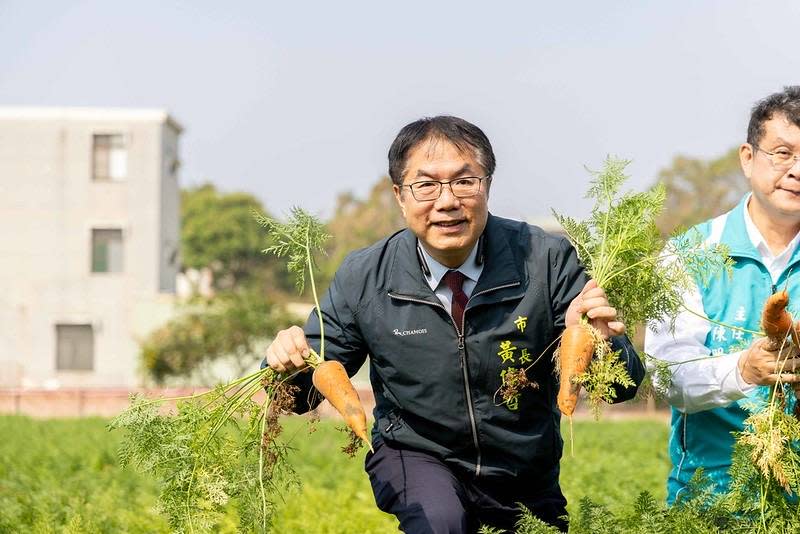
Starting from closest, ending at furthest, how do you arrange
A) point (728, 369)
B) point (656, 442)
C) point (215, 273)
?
point (728, 369) → point (656, 442) → point (215, 273)

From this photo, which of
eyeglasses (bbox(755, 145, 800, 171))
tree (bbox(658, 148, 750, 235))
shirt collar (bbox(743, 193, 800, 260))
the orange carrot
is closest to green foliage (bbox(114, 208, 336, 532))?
the orange carrot

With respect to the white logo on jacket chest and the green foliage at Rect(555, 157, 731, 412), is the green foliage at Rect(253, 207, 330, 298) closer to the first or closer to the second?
the white logo on jacket chest

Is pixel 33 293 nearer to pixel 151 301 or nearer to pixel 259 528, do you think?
pixel 151 301

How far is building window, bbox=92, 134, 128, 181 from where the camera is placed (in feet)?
118

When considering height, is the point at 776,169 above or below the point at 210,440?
above

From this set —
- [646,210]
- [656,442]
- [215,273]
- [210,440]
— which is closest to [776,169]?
[646,210]

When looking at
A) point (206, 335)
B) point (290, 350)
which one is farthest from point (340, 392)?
point (206, 335)

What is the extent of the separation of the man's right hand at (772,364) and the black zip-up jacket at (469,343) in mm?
427

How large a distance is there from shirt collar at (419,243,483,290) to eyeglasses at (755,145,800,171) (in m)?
1.25

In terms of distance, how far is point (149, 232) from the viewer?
36.0 metres

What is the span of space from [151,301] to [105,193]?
3590 millimetres

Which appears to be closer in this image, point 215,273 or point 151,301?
point 151,301

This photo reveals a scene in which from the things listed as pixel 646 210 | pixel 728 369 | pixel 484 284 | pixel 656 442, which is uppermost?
pixel 646 210

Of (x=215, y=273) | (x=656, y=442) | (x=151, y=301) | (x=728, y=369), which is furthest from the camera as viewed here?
(x=215, y=273)
